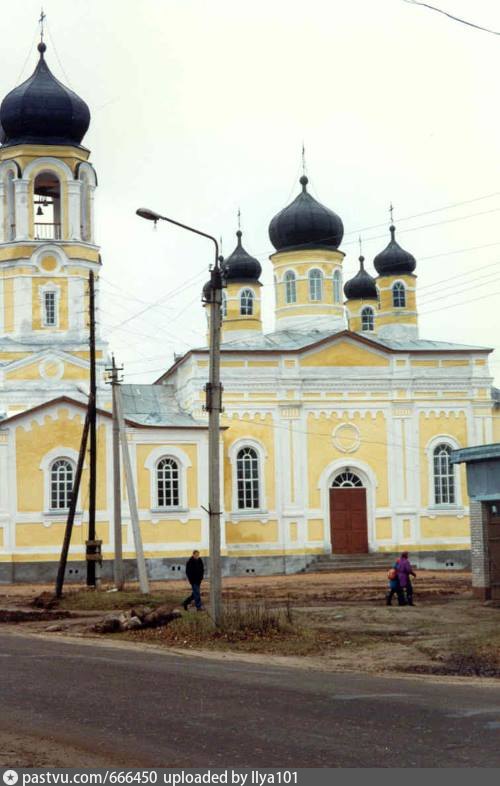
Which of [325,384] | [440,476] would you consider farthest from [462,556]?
[325,384]

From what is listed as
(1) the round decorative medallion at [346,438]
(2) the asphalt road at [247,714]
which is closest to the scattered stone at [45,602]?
(2) the asphalt road at [247,714]

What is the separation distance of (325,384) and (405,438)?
3207 millimetres

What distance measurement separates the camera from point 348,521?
42688 millimetres

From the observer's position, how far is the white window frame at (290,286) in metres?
46.5

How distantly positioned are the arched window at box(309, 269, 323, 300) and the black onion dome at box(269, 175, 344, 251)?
0.95m

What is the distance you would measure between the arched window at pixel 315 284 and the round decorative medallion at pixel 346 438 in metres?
5.59

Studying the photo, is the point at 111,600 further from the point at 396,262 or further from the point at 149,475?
the point at 396,262

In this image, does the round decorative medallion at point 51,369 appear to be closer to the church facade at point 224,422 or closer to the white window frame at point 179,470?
the church facade at point 224,422

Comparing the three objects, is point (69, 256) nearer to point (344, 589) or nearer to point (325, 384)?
point (325, 384)

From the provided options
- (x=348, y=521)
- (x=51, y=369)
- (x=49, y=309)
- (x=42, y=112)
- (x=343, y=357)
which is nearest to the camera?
(x=42, y=112)

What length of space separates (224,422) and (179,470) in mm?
2771

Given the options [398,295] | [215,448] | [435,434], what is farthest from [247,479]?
[215,448]

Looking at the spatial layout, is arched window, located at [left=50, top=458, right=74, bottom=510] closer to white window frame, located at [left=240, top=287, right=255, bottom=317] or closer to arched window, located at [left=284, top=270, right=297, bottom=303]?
white window frame, located at [left=240, top=287, right=255, bottom=317]

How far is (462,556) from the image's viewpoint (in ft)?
141
